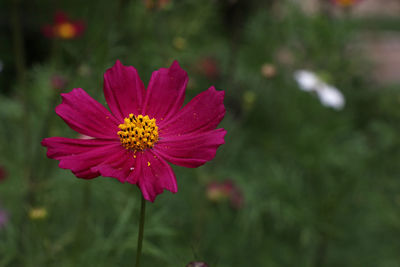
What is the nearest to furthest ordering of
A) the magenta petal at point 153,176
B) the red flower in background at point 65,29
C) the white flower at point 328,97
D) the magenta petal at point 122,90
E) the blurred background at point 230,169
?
the magenta petal at point 153,176
the magenta petal at point 122,90
the blurred background at point 230,169
the white flower at point 328,97
the red flower in background at point 65,29

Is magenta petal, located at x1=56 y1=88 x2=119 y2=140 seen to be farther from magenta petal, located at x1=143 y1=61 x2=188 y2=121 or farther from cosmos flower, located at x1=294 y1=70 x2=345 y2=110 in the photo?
cosmos flower, located at x1=294 y1=70 x2=345 y2=110

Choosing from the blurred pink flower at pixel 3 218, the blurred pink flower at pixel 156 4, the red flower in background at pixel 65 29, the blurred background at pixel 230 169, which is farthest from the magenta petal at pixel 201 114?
the red flower in background at pixel 65 29

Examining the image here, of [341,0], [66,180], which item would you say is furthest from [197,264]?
[341,0]

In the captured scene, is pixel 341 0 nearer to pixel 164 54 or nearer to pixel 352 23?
pixel 352 23

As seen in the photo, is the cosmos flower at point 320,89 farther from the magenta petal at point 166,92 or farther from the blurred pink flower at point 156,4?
the magenta petal at point 166,92

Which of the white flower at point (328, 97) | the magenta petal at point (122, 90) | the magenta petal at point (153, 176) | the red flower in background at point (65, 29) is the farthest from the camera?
the red flower in background at point (65, 29)
